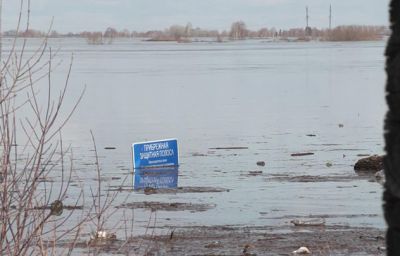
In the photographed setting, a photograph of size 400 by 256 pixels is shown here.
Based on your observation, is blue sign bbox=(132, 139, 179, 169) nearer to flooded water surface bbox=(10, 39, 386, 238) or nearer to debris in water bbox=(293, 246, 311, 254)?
flooded water surface bbox=(10, 39, 386, 238)

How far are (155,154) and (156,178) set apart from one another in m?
0.87

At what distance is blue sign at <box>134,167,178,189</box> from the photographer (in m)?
14.1

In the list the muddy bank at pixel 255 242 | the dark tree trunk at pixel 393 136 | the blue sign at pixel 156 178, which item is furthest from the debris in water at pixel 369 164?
the dark tree trunk at pixel 393 136

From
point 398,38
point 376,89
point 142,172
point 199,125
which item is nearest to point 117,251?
point 142,172

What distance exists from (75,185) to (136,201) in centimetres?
172

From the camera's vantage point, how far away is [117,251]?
9.16 m

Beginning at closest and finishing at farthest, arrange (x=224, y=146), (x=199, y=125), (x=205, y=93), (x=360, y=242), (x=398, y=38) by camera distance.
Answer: (x=398, y=38)
(x=360, y=242)
(x=224, y=146)
(x=199, y=125)
(x=205, y=93)

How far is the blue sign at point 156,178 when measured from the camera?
1408cm

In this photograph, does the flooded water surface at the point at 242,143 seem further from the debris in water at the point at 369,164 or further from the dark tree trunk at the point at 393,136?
the dark tree trunk at the point at 393,136

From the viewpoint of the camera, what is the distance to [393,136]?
1.37 meters

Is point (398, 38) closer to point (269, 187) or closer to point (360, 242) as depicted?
point (360, 242)

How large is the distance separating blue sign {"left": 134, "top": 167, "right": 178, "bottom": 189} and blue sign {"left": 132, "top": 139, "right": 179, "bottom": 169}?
12 centimetres

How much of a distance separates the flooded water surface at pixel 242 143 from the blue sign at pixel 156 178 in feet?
0.30

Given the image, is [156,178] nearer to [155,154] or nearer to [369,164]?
[155,154]
